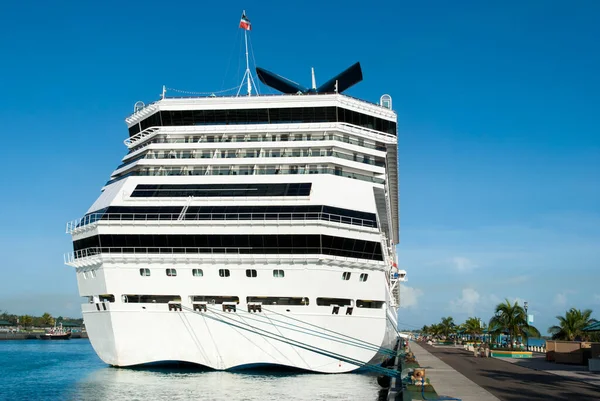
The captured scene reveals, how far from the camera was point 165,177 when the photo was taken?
31875 millimetres

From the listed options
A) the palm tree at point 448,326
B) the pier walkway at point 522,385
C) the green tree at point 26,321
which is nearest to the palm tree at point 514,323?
the pier walkway at point 522,385

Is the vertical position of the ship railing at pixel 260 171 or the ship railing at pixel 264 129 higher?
the ship railing at pixel 264 129

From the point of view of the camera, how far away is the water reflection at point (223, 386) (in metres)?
24.0

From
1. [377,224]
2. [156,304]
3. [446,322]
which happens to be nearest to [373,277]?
[377,224]

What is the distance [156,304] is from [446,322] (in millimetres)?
100356

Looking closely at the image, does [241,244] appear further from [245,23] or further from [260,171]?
[245,23]

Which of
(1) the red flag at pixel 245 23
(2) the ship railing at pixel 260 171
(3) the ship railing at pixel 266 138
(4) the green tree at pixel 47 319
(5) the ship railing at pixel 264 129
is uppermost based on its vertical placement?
(1) the red flag at pixel 245 23

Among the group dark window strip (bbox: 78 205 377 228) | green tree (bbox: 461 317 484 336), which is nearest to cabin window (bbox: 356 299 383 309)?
dark window strip (bbox: 78 205 377 228)

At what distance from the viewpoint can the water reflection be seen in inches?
947

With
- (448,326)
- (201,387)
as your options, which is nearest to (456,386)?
(201,387)

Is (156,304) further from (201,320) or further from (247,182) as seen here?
(247,182)

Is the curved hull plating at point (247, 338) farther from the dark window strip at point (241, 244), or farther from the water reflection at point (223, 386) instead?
the dark window strip at point (241, 244)

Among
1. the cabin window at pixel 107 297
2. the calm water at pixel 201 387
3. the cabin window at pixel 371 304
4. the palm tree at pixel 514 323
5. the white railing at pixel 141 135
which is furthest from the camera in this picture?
the palm tree at pixel 514 323

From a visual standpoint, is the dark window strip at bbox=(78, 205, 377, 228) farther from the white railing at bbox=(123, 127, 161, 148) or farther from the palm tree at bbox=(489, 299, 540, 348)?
the palm tree at bbox=(489, 299, 540, 348)
